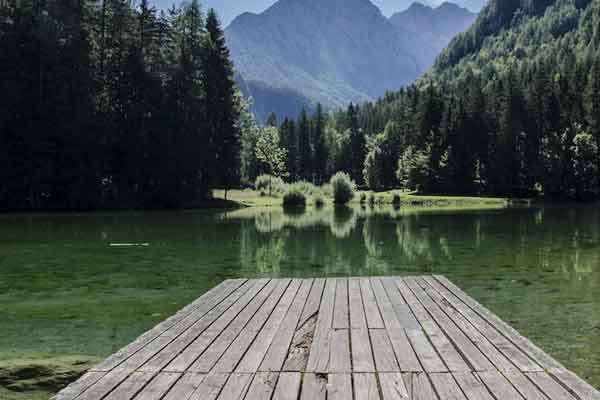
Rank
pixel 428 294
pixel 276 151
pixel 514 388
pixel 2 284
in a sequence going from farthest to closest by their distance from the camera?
pixel 276 151, pixel 2 284, pixel 428 294, pixel 514 388

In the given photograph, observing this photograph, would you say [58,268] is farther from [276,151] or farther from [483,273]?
[276,151]

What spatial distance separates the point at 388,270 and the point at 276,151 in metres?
82.7

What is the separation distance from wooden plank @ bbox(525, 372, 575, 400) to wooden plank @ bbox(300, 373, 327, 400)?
5.79ft

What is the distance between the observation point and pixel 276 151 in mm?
98875

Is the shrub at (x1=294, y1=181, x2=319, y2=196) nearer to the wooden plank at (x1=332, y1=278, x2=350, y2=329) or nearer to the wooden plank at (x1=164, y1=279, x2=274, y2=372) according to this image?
the wooden plank at (x1=332, y1=278, x2=350, y2=329)

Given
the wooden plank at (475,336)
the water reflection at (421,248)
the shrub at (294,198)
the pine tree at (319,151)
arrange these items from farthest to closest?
the pine tree at (319,151) → the shrub at (294,198) → the water reflection at (421,248) → the wooden plank at (475,336)

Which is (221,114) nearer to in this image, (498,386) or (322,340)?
(322,340)

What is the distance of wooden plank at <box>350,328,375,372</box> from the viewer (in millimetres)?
5328

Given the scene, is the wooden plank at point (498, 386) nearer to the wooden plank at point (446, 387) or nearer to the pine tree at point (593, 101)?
the wooden plank at point (446, 387)

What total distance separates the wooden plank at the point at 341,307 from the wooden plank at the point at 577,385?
260 centimetres

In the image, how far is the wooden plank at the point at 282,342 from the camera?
214 inches

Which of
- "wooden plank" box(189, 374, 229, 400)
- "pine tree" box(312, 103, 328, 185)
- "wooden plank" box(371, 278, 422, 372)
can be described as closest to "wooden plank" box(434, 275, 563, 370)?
"wooden plank" box(371, 278, 422, 372)

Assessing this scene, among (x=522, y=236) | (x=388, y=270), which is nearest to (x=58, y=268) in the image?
(x=388, y=270)

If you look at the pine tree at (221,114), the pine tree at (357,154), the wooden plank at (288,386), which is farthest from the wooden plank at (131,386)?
the pine tree at (357,154)
